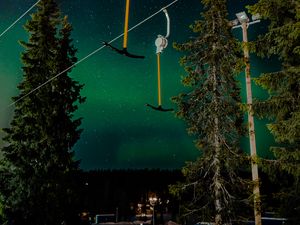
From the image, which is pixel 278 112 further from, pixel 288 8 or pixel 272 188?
pixel 272 188

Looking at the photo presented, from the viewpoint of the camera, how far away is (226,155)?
13742mm

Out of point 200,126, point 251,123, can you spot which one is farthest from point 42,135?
point 251,123

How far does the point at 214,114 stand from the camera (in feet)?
46.4

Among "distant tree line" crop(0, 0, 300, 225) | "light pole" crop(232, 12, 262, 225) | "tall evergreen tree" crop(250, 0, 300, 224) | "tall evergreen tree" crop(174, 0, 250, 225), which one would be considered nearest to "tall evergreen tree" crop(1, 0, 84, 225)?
"distant tree line" crop(0, 0, 300, 225)

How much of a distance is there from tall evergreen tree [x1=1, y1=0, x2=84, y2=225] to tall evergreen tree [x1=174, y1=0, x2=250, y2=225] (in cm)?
885

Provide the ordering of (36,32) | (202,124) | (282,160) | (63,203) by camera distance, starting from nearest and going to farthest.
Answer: (282,160), (202,124), (63,203), (36,32)

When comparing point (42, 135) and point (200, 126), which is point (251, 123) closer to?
point (200, 126)

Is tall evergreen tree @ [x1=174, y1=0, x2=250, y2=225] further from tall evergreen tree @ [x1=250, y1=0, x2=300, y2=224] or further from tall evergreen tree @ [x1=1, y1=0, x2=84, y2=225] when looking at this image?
tall evergreen tree @ [x1=1, y1=0, x2=84, y2=225]

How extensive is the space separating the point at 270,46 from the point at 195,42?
15.3 ft

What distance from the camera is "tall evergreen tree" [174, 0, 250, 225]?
13.7 metres

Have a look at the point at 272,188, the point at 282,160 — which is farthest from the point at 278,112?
the point at 272,188

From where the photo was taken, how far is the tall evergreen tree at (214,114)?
1370 cm

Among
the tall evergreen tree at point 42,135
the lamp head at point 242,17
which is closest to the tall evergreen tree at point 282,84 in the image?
the lamp head at point 242,17

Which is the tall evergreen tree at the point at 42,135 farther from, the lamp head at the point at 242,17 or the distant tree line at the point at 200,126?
the lamp head at the point at 242,17
